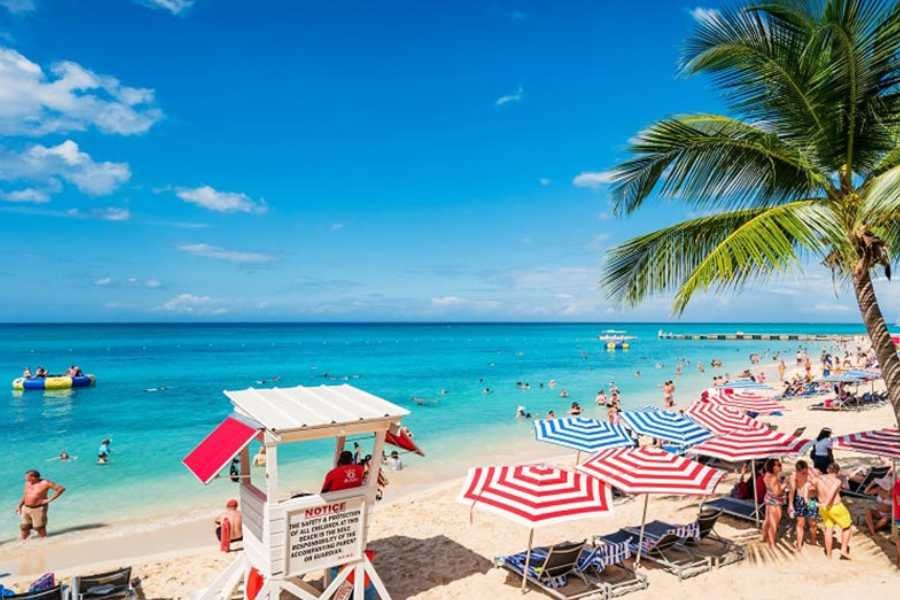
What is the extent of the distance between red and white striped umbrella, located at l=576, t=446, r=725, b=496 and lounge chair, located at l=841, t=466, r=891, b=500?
4.75 meters

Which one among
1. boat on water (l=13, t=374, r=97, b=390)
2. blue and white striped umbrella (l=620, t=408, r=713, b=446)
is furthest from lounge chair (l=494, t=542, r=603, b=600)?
boat on water (l=13, t=374, r=97, b=390)

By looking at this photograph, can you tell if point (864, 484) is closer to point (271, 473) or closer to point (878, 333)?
point (878, 333)

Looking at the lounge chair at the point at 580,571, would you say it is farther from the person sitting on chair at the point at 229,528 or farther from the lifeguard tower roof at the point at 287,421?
the person sitting on chair at the point at 229,528

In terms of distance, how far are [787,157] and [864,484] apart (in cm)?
714

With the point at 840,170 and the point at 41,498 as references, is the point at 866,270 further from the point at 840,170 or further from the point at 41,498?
the point at 41,498

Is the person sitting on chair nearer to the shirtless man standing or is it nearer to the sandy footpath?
the sandy footpath

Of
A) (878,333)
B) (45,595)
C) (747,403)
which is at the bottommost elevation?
(45,595)

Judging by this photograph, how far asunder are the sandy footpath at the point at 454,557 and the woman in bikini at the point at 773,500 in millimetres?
263

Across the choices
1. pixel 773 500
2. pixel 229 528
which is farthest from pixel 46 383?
pixel 773 500

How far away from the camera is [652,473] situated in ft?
25.3

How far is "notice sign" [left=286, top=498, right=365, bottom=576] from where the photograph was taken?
5.85 metres

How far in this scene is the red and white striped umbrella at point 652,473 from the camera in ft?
24.3

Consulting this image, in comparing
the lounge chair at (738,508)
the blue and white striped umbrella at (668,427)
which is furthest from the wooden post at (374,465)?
the blue and white striped umbrella at (668,427)

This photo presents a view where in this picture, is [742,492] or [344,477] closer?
[344,477]
